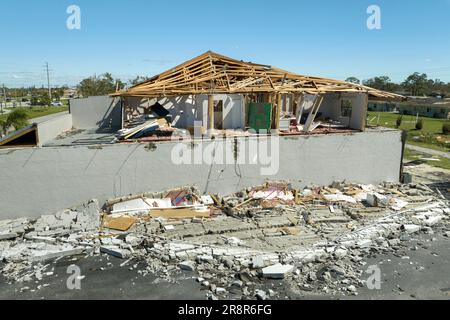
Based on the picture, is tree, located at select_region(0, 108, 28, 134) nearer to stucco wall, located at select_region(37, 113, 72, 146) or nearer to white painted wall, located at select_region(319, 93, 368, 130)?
stucco wall, located at select_region(37, 113, 72, 146)

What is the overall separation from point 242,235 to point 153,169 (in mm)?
5005

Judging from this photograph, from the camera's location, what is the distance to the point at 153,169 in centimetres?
1352

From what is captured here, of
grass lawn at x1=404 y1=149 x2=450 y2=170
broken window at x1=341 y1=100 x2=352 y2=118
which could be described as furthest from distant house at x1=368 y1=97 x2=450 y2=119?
broken window at x1=341 y1=100 x2=352 y2=118

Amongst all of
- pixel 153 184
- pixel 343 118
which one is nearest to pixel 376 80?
pixel 343 118

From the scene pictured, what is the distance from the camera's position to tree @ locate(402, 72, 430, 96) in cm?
9738

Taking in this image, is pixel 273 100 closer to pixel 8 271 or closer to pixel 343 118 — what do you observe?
pixel 343 118

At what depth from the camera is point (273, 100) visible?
651 inches

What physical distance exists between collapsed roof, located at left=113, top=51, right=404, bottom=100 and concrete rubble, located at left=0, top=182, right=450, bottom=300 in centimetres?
512

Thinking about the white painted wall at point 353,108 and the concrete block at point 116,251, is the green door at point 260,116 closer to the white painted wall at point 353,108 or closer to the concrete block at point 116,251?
the white painted wall at point 353,108

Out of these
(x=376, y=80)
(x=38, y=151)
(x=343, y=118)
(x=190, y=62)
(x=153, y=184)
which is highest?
(x=376, y=80)

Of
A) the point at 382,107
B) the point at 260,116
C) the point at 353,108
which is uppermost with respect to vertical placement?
the point at 382,107

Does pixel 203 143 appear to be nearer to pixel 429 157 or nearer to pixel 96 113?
pixel 96 113


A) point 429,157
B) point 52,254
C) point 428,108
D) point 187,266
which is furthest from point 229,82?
point 428,108
